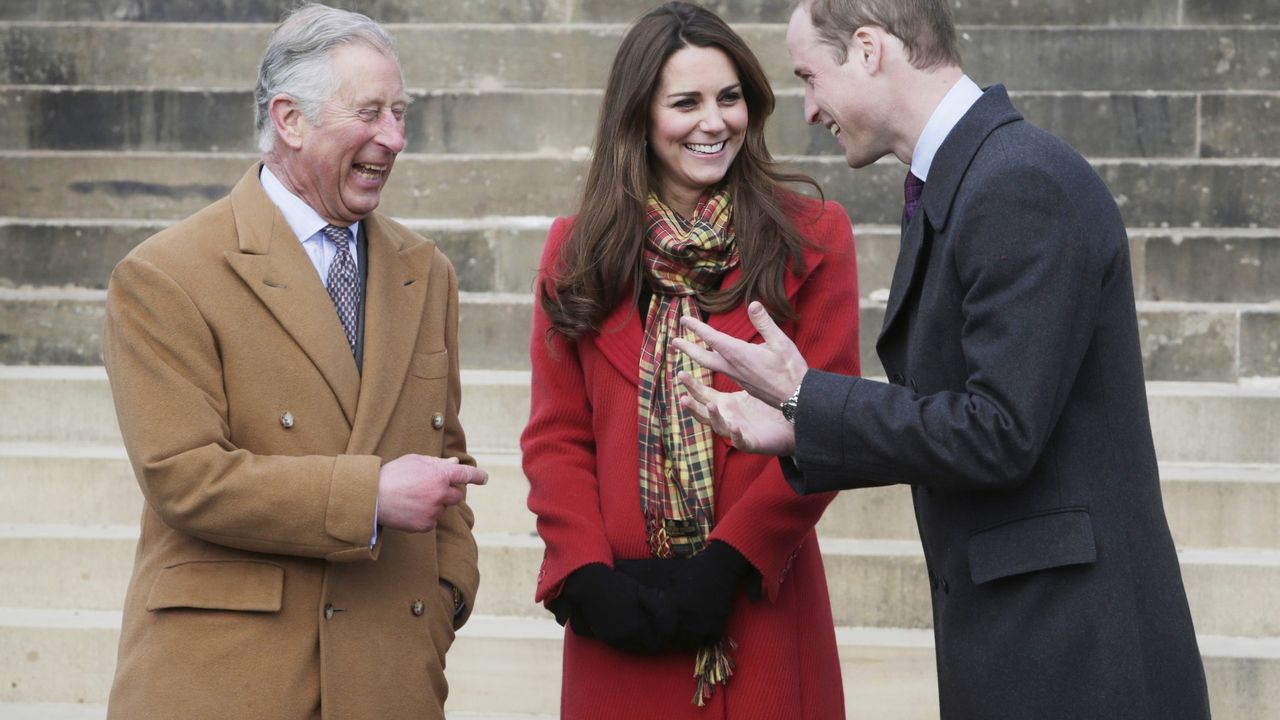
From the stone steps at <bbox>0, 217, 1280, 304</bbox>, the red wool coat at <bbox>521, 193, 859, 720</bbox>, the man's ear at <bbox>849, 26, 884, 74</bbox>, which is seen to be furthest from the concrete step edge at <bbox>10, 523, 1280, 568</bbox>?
the man's ear at <bbox>849, 26, 884, 74</bbox>

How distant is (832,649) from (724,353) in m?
0.92

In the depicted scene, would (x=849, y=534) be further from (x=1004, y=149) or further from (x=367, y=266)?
(x=1004, y=149)

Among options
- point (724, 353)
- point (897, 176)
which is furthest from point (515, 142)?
point (724, 353)

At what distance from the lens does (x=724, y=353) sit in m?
2.23

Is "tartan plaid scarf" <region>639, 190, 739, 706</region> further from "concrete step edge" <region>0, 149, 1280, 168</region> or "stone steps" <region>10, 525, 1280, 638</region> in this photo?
"concrete step edge" <region>0, 149, 1280, 168</region>

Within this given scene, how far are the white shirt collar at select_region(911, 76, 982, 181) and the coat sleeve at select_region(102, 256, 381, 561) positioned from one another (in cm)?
101

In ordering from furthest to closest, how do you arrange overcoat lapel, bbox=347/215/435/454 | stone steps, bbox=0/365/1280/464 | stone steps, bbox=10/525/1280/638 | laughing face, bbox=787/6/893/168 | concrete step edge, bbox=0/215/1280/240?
concrete step edge, bbox=0/215/1280/240 < stone steps, bbox=0/365/1280/464 < stone steps, bbox=10/525/1280/638 < overcoat lapel, bbox=347/215/435/454 < laughing face, bbox=787/6/893/168

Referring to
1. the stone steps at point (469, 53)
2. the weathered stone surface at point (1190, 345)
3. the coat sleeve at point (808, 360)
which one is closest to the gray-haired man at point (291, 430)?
the coat sleeve at point (808, 360)

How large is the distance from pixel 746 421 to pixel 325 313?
770 mm

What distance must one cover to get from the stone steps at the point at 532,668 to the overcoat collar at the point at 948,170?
7.83 feet

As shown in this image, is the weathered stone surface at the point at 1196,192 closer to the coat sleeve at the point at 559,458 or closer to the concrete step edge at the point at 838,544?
the concrete step edge at the point at 838,544

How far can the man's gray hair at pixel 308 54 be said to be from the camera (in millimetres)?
2557

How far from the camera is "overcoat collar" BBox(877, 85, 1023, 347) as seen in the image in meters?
2.18

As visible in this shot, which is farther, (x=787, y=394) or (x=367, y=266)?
(x=367, y=266)
